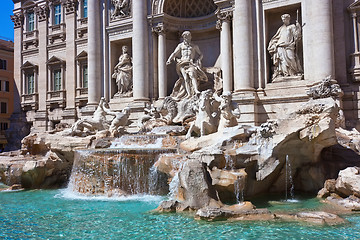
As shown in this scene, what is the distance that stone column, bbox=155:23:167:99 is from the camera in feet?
60.1

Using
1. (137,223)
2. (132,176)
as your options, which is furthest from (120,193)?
(137,223)

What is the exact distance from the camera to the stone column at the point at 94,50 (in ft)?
67.1

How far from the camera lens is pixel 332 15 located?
14.2 meters

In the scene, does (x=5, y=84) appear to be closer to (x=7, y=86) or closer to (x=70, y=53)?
(x=7, y=86)

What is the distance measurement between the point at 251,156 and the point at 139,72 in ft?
34.7

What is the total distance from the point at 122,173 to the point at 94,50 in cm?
1151

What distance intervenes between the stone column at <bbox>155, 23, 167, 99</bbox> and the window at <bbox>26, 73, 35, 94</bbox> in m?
11.6

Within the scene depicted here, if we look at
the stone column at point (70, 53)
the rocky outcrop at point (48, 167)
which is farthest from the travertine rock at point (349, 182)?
the stone column at point (70, 53)

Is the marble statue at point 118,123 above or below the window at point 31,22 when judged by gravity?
below

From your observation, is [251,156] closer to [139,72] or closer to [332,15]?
[332,15]

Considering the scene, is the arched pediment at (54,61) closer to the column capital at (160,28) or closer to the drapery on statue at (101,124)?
the column capital at (160,28)

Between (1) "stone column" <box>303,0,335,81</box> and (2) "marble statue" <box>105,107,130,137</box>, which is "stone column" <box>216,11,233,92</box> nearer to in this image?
(1) "stone column" <box>303,0,335,81</box>

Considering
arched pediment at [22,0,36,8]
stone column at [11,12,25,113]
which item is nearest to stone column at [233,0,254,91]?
arched pediment at [22,0,36,8]

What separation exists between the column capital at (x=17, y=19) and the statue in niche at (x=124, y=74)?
10.9 m
